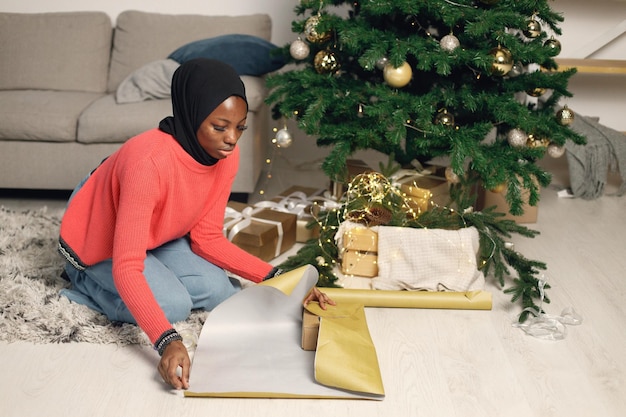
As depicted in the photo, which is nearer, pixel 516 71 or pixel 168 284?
pixel 168 284

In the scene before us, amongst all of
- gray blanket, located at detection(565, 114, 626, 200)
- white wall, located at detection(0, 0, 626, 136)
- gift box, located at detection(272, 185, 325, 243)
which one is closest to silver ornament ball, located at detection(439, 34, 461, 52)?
gift box, located at detection(272, 185, 325, 243)

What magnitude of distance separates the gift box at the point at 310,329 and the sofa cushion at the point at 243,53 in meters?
1.63

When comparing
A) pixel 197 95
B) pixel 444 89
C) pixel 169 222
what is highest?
pixel 197 95

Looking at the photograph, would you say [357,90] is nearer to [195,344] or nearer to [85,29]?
[195,344]

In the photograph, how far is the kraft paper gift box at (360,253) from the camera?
8.04 ft

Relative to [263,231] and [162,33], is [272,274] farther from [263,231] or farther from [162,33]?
[162,33]

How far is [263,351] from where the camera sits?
1.86 metres

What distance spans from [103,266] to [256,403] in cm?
67

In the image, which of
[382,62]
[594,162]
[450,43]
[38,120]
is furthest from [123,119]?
[594,162]

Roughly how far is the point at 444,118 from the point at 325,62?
0.50 meters

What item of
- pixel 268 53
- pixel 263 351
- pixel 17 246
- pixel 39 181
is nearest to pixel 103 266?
pixel 263 351

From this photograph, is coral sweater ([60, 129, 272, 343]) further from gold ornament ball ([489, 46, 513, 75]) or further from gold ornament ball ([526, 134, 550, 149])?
gold ornament ball ([526, 134, 550, 149])

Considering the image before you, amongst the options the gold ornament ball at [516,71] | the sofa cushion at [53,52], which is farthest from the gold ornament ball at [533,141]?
the sofa cushion at [53,52]

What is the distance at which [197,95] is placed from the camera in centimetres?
177
